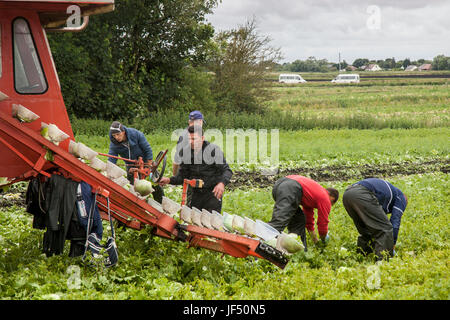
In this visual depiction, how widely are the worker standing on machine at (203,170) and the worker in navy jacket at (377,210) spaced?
5.59 ft

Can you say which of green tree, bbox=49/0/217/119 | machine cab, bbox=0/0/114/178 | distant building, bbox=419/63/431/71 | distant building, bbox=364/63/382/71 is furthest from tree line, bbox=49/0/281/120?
distant building, bbox=364/63/382/71

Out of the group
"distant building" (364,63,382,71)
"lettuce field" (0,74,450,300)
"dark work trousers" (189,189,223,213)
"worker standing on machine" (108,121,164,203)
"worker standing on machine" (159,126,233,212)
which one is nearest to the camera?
"lettuce field" (0,74,450,300)

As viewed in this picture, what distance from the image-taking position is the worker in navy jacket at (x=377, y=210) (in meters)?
6.91

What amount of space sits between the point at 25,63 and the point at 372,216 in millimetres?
4547

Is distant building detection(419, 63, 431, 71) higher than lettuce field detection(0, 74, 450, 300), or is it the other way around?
distant building detection(419, 63, 431, 71)

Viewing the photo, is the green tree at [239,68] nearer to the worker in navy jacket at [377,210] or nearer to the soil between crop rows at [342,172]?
the soil between crop rows at [342,172]

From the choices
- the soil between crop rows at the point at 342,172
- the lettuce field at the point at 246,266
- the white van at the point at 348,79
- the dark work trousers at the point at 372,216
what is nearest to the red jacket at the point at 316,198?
the dark work trousers at the point at 372,216

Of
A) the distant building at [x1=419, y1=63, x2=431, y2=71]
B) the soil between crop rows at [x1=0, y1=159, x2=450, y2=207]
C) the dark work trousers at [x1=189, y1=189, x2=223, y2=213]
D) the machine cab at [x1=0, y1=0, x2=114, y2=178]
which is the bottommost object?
the soil between crop rows at [x1=0, y1=159, x2=450, y2=207]

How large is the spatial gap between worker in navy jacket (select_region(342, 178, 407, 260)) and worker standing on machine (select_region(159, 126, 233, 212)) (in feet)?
5.59

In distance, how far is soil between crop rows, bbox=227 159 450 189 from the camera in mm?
13616

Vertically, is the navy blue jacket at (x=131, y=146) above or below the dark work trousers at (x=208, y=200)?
above

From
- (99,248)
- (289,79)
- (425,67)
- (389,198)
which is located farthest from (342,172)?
(425,67)

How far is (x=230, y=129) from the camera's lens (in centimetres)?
2350

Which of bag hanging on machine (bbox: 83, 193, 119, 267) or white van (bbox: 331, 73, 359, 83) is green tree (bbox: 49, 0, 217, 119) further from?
white van (bbox: 331, 73, 359, 83)
